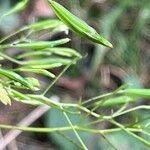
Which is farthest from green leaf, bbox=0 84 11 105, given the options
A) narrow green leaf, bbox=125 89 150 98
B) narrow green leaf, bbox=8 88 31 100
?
narrow green leaf, bbox=125 89 150 98

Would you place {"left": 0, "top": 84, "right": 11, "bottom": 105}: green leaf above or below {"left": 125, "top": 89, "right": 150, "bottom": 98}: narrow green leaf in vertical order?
above

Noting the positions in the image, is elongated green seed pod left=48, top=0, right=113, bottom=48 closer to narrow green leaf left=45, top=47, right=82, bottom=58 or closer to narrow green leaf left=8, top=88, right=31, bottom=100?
narrow green leaf left=8, top=88, right=31, bottom=100

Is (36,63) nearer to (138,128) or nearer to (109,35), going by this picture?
(138,128)

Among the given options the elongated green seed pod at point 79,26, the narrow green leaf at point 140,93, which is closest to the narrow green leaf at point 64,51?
the narrow green leaf at point 140,93

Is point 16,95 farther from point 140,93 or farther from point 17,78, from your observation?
point 140,93

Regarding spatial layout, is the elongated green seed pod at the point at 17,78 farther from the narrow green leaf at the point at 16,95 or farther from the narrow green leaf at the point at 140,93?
the narrow green leaf at the point at 140,93

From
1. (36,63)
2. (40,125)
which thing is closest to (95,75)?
(40,125)

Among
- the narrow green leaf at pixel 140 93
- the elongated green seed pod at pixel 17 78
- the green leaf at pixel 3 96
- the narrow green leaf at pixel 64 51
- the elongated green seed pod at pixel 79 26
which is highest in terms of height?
the elongated green seed pod at pixel 79 26

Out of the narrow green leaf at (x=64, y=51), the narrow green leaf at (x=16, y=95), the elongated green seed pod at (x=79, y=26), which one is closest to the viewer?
the elongated green seed pod at (x=79, y=26)

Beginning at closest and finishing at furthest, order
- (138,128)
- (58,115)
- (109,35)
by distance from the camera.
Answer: (138,128) → (58,115) → (109,35)
